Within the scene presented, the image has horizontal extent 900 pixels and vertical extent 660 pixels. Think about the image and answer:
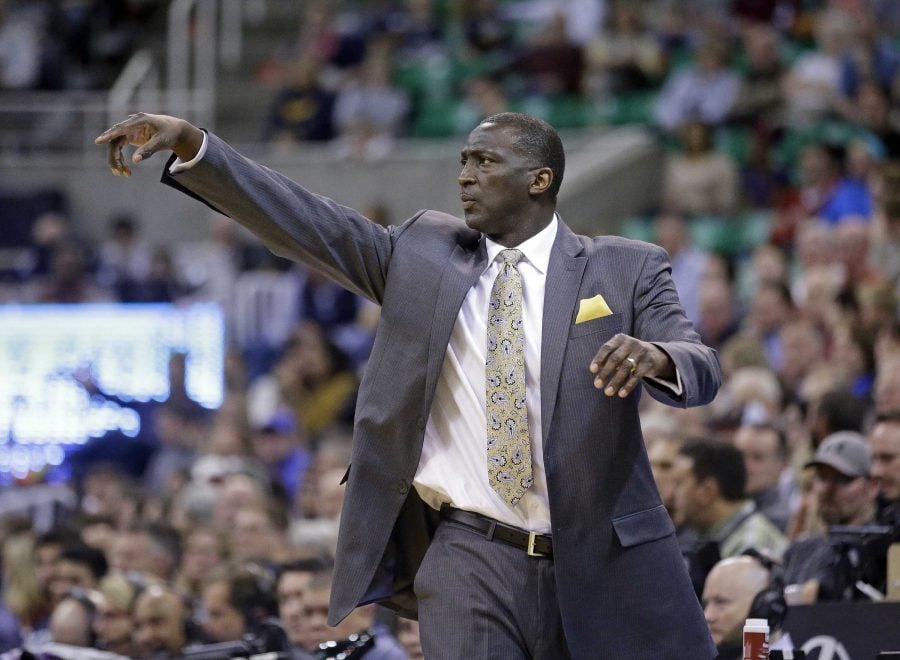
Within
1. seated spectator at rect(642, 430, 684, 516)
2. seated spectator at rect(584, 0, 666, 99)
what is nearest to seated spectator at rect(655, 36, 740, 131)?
seated spectator at rect(584, 0, 666, 99)

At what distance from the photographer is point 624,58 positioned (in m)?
14.2

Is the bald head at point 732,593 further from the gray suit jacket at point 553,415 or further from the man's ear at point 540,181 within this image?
the man's ear at point 540,181

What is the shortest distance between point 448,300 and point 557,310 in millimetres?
299

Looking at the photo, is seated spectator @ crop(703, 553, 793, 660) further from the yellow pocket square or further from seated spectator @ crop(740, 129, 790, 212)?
seated spectator @ crop(740, 129, 790, 212)

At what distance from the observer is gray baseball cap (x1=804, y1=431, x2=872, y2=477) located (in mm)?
6675

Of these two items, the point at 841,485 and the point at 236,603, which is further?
the point at 236,603

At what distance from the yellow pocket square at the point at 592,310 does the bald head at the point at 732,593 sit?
189 centimetres

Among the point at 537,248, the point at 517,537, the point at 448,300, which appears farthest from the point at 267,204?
the point at 517,537

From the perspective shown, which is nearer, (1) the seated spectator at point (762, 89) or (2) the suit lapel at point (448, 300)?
(2) the suit lapel at point (448, 300)

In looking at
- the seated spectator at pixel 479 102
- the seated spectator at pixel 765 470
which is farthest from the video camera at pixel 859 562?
the seated spectator at pixel 479 102

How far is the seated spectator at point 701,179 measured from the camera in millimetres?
12688

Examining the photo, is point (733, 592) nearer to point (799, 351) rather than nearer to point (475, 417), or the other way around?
point (475, 417)

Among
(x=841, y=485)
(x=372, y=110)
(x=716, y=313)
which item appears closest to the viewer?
(x=841, y=485)

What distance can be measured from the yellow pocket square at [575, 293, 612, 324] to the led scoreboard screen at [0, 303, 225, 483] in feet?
28.4
